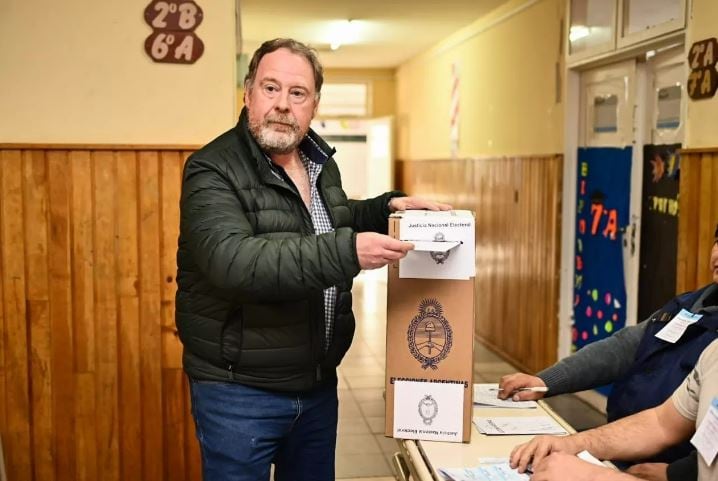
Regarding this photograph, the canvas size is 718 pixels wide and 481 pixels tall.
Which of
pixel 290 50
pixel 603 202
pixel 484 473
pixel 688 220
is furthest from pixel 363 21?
pixel 484 473

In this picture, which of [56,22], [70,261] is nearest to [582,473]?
[70,261]

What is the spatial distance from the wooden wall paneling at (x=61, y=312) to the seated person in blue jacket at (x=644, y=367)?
6.03ft

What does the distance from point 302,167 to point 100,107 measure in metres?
1.38

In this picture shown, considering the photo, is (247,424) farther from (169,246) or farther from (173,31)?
(173,31)

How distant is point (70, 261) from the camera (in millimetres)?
3328

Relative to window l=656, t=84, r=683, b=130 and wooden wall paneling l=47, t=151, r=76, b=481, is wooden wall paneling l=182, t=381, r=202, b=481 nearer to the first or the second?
wooden wall paneling l=47, t=151, r=76, b=481

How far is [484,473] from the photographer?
1.86m

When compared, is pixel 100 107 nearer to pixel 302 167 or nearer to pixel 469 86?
pixel 302 167

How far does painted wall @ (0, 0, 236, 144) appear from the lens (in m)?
3.21

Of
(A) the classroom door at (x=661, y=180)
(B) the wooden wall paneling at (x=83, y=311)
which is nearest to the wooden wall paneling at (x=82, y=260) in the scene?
(B) the wooden wall paneling at (x=83, y=311)

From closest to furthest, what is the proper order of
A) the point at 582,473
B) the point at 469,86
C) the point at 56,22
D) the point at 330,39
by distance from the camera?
the point at 582,473 → the point at 56,22 → the point at 469,86 → the point at 330,39

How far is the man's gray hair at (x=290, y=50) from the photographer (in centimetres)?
213

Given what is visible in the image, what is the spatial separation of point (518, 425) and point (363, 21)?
19.4 ft

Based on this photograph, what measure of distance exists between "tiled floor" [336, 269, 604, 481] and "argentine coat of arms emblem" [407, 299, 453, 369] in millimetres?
2121
